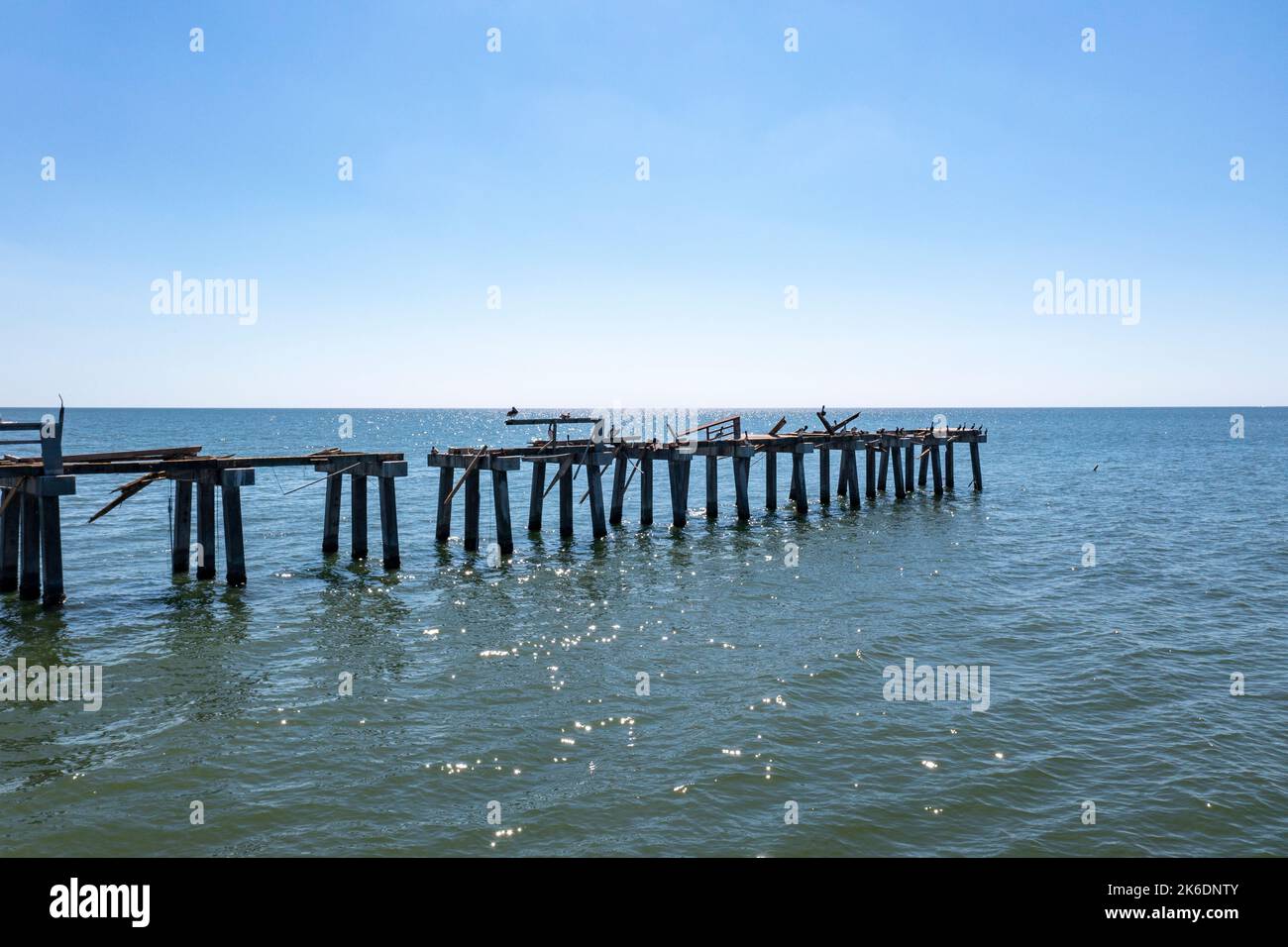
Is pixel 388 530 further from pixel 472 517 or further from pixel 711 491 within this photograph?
pixel 711 491

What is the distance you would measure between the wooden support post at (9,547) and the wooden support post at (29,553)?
0.57 meters

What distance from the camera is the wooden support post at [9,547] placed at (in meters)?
19.5

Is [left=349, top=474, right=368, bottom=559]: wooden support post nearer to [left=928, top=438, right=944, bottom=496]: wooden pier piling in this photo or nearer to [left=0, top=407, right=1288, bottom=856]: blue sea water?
[left=0, top=407, right=1288, bottom=856]: blue sea water

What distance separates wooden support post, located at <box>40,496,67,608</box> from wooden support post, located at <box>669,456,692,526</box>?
756 inches

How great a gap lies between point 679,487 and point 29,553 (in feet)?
66.5

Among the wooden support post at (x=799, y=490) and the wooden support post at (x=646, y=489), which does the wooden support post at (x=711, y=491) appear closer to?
the wooden support post at (x=646, y=489)

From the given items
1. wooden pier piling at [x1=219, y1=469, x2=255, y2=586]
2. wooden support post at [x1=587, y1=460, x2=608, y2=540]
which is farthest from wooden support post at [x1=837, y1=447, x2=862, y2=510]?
wooden pier piling at [x1=219, y1=469, x2=255, y2=586]

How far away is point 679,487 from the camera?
1225 inches

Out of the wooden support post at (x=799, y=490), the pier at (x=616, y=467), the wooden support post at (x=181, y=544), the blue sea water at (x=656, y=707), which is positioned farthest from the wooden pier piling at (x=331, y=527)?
the wooden support post at (x=799, y=490)

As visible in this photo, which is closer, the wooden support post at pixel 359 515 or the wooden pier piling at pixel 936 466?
the wooden support post at pixel 359 515

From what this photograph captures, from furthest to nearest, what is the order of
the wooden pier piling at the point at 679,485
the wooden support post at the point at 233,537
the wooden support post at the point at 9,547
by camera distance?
the wooden pier piling at the point at 679,485 → the wooden support post at the point at 233,537 → the wooden support post at the point at 9,547

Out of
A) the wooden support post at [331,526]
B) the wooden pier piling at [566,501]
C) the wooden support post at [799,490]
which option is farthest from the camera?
the wooden support post at [799,490]
